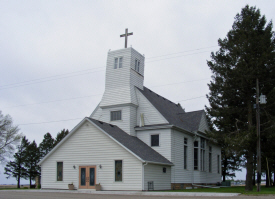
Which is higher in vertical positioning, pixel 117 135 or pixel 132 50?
pixel 132 50

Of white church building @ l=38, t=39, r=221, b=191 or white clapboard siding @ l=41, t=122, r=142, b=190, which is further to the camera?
white church building @ l=38, t=39, r=221, b=191

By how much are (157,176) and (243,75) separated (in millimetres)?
10885

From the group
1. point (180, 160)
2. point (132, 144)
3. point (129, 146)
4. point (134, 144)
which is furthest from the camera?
point (180, 160)

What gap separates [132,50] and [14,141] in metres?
30.8

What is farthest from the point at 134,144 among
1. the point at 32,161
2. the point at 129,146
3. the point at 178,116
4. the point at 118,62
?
the point at 32,161

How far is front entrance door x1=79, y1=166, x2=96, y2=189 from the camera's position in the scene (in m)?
27.4

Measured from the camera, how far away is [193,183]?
32375mm

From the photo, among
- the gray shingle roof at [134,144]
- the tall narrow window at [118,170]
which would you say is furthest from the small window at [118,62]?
the tall narrow window at [118,170]

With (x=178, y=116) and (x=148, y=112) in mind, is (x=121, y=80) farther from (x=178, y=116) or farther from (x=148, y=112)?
(x=178, y=116)

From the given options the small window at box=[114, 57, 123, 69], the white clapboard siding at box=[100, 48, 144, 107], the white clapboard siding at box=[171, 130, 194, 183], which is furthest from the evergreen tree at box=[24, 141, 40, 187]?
the white clapboard siding at box=[171, 130, 194, 183]

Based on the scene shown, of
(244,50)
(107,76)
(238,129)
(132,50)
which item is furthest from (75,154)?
(244,50)

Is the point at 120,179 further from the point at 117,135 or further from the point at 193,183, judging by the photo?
the point at 193,183

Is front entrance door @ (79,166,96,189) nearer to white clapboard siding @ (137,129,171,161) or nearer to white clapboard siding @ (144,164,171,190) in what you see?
white clapboard siding @ (144,164,171,190)

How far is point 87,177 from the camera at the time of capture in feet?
90.6
